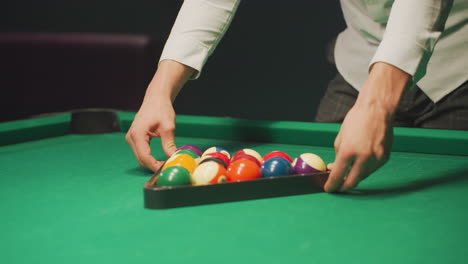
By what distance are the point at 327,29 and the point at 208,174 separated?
3236 mm

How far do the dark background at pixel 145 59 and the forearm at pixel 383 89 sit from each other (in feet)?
9.90

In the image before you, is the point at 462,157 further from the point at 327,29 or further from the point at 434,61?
the point at 327,29

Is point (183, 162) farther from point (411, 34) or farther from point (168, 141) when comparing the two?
point (411, 34)

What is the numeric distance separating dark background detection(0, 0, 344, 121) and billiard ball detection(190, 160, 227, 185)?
2.93m

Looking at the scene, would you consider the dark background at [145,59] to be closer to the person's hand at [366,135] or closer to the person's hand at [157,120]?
the person's hand at [157,120]

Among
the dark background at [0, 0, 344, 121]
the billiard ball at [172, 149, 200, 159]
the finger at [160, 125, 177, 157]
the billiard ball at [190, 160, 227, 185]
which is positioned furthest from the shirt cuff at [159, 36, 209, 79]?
the dark background at [0, 0, 344, 121]

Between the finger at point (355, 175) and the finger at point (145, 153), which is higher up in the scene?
the finger at point (355, 175)

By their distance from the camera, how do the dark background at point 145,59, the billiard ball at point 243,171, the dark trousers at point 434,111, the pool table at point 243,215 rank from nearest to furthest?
the pool table at point 243,215 < the billiard ball at point 243,171 < the dark trousers at point 434,111 < the dark background at point 145,59

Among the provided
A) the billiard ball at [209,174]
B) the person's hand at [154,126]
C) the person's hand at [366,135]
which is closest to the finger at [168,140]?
the person's hand at [154,126]

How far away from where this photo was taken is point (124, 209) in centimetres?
135

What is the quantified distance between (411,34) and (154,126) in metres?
0.80

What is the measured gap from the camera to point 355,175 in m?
1.40

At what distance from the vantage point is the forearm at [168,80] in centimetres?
193

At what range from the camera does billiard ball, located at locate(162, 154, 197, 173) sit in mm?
1534
